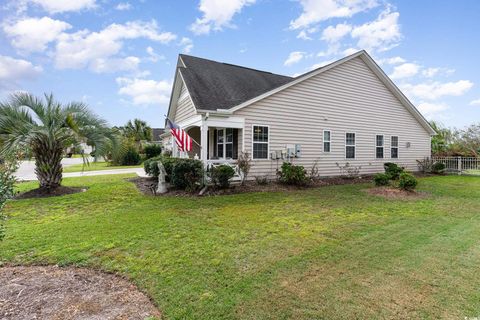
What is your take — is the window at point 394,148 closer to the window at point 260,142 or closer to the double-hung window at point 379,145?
the double-hung window at point 379,145

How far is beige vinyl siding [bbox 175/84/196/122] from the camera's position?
1258 centimetres

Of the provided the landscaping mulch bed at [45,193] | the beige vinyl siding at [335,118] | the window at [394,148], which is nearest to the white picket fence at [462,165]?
the beige vinyl siding at [335,118]

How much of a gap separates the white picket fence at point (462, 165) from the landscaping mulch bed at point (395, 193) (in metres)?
10.7

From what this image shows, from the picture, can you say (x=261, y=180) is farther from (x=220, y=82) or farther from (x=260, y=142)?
(x=220, y=82)

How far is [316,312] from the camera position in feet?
8.50

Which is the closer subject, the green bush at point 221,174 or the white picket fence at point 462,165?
the green bush at point 221,174

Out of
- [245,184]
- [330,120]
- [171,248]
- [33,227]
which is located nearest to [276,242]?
[171,248]

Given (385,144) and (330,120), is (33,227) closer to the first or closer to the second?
(330,120)

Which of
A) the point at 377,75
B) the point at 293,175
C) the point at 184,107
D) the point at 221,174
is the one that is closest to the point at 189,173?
the point at 221,174

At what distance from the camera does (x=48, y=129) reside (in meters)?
9.18

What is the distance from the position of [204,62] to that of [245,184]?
781cm

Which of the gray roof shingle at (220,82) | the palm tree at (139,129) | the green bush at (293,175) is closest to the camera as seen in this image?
the green bush at (293,175)

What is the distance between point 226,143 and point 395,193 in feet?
23.4

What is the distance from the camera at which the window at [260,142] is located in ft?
36.4
